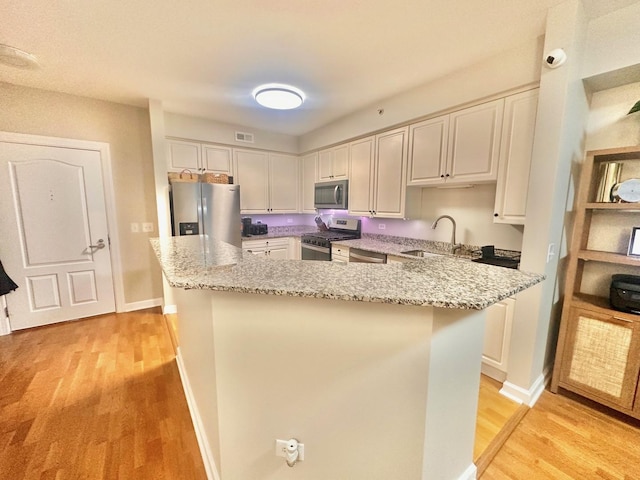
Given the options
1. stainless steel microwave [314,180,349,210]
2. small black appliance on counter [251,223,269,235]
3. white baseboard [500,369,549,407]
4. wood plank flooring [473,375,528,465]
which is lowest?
wood plank flooring [473,375,528,465]

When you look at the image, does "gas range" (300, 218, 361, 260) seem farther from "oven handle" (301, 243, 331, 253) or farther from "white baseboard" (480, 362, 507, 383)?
"white baseboard" (480, 362, 507, 383)

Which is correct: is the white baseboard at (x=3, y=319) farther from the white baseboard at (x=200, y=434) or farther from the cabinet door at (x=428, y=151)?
the cabinet door at (x=428, y=151)

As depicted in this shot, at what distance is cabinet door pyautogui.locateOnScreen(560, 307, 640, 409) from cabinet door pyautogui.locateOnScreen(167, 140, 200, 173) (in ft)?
13.6

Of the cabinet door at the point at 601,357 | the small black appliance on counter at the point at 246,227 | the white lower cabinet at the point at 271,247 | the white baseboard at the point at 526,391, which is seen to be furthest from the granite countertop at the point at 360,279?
the small black appliance on counter at the point at 246,227

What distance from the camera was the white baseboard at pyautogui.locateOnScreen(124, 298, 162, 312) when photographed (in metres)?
3.42

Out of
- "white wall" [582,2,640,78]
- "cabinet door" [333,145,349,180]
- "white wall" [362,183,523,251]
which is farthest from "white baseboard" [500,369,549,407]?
"cabinet door" [333,145,349,180]

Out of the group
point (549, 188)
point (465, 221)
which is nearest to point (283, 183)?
point (465, 221)

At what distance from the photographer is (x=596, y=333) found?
175 centimetres

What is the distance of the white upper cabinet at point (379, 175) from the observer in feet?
9.38

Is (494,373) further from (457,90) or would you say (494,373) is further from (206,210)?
(206,210)

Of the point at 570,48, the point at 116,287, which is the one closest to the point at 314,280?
the point at 570,48

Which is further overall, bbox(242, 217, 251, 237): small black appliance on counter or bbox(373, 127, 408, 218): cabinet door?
bbox(242, 217, 251, 237): small black appliance on counter

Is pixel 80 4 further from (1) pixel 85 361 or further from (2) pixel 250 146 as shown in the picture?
(1) pixel 85 361

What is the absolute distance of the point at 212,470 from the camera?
131 centimetres
